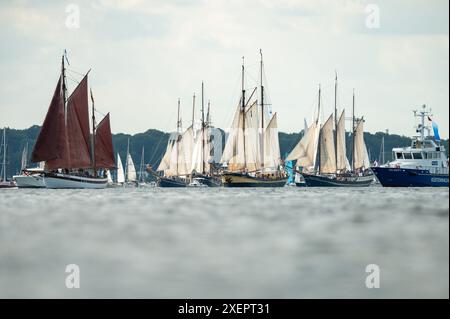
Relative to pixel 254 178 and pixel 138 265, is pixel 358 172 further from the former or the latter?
pixel 138 265

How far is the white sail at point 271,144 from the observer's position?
6088 inches

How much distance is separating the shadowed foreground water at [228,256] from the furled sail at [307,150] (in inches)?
4533

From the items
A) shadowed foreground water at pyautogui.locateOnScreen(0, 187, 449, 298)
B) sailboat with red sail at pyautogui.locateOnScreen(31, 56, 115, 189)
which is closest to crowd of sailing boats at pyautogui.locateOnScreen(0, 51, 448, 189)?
sailboat with red sail at pyautogui.locateOnScreen(31, 56, 115, 189)

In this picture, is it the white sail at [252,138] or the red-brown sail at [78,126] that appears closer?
the red-brown sail at [78,126]

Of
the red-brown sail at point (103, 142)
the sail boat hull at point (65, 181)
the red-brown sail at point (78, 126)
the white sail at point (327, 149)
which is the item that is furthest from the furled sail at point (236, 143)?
the red-brown sail at point (78, 126)

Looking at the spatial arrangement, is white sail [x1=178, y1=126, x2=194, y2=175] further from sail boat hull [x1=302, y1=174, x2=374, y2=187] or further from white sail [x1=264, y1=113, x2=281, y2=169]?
white sail [x1=264, y1=113, x2=281, y2=169]

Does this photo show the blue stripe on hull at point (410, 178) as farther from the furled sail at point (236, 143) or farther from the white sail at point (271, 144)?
the furled sail at point (236, 143)

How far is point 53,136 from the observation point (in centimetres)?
12781

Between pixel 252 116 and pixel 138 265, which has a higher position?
pixel 252 116

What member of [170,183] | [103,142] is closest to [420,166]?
[103,142]

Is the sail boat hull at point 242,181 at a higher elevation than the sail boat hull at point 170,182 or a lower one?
higher
